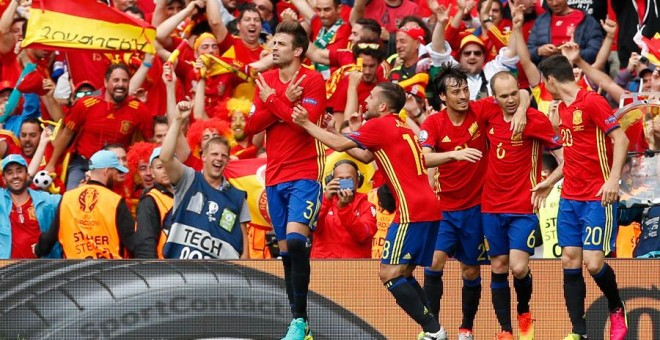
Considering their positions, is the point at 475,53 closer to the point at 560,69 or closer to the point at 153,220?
the point at 560,69

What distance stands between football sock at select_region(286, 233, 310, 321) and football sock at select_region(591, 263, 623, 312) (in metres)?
2.47

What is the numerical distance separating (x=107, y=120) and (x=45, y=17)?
4.73 ft

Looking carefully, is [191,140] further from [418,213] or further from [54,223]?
[418,213]

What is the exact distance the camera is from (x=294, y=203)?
1212 centimetres

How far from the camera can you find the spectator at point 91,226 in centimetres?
1402

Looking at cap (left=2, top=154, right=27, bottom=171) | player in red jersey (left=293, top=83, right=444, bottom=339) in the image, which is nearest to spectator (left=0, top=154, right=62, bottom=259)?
cap (left=2, top=154, right=27, bottom=171)

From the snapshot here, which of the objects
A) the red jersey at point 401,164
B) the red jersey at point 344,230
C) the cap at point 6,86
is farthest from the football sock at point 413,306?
the cap at point 6,86

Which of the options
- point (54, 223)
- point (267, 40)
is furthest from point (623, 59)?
point (54, 223)

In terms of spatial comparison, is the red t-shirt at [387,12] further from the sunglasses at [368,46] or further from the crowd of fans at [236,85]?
the sunglasses at [368,46]

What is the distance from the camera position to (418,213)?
1185cm

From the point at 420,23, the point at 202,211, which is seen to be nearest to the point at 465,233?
the point at 202,211

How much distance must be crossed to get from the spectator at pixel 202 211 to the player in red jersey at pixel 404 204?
2124mm

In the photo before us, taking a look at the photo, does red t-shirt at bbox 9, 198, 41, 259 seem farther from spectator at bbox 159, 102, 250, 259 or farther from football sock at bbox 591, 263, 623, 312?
football sock at bbox 591, 263, 623, 312

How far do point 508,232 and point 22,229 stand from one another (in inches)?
208
